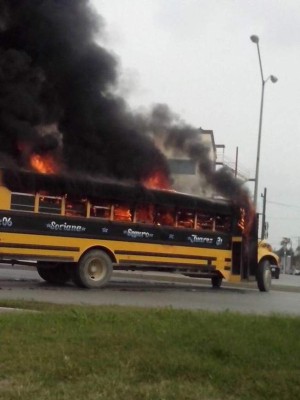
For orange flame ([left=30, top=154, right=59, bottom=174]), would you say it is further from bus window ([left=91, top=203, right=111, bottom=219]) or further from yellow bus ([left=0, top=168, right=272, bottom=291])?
bus window ([left=91, top=203, right=111, bottom=219])

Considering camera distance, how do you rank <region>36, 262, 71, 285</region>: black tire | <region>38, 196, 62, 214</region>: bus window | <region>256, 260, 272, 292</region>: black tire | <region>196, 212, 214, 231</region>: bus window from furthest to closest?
<region>256, 260, 272, 292</region>: black tire
<region>196, 212, 214, 231</region>: bus window
<region>36, 262, 71, 285</region>: black tire
<region>38, 196, 62, 214</region>: bus window

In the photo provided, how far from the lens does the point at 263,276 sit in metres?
18.6

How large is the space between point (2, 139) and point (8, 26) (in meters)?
3.16

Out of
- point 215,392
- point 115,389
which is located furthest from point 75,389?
point 215,392

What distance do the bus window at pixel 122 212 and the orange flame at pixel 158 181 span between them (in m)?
0.93

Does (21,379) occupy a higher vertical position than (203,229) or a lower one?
lower

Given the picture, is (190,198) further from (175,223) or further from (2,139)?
(2,139)

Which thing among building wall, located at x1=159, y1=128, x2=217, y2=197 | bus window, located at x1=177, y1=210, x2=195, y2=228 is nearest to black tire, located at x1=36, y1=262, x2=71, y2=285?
bus window, located at x1=177, y1=210, x2=195, y2=228

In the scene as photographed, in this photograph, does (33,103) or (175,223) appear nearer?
(33,103)

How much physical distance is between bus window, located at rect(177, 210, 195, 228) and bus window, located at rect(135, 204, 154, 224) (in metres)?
0.90

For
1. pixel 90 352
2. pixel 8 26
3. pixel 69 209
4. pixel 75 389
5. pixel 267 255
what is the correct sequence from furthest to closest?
pixel 267 255, pixel 8 26, pixel 69 209, pixel 90 352, pixel 75 389

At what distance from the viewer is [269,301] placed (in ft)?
49.3

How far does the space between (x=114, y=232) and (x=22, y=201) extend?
2.49m

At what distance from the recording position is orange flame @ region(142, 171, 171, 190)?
16672 mm
